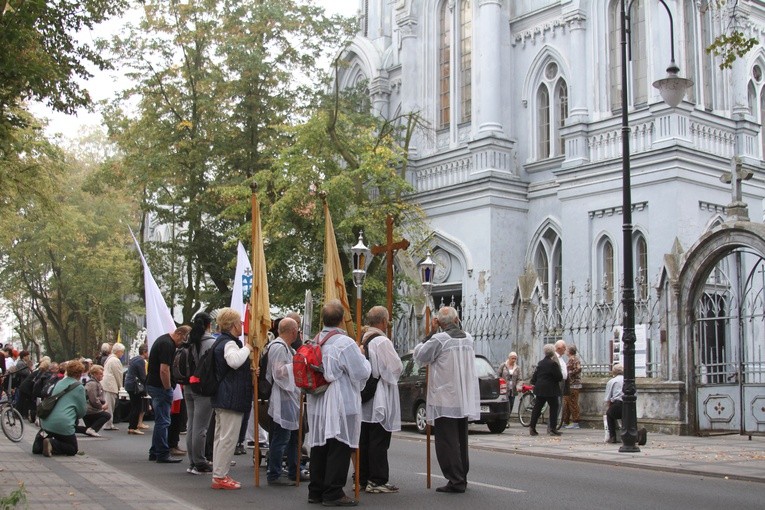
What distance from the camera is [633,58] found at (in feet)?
101

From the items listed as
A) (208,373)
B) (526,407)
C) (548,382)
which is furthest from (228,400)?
(526,407)

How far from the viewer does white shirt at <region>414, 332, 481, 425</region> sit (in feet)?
36.8

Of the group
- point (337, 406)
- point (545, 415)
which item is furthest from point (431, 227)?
point (337, 406)

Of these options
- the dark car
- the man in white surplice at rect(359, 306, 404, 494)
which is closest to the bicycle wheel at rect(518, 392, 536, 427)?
the dark car

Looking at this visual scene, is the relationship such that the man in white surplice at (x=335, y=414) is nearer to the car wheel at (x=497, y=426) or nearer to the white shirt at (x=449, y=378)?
the white shirt at (x=449, y=378)

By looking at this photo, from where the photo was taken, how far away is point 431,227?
34.3 m

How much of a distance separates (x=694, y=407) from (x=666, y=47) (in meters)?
13.1

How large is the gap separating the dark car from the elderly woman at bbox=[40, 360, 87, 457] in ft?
26.6

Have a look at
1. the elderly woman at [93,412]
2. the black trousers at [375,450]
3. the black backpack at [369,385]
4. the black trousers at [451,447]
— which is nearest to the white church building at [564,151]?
the elderly woman at [93,412]

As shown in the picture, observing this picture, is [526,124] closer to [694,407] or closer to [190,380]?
[694,407]

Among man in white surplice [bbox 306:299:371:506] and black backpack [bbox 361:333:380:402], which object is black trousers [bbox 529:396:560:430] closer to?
black backpack [bbox 361:333:380:402]

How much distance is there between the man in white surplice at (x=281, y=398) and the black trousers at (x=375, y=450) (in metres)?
0.95

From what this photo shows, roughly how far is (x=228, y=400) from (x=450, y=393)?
8.12ft

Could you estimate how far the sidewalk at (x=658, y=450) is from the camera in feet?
46.9
